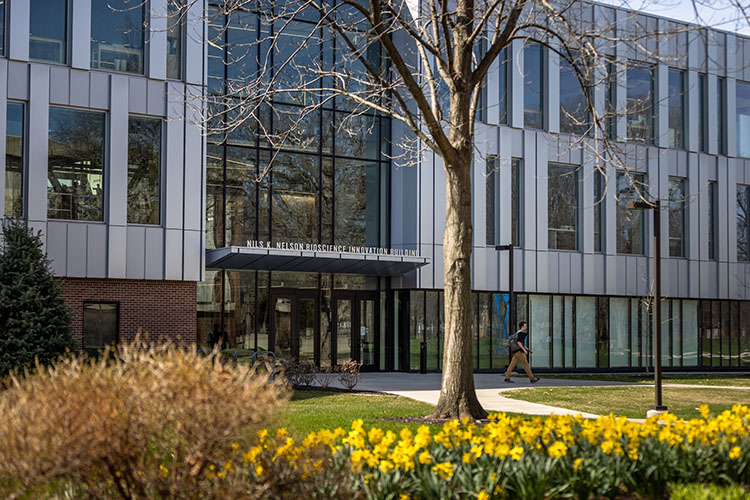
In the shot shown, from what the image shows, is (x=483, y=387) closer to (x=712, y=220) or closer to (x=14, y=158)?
(x=14, y=158)

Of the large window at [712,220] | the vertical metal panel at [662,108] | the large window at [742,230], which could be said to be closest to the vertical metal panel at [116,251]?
the vertical metal panel at [662,108]

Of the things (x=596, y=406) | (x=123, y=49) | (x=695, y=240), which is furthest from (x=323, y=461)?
(x=695, y=240)

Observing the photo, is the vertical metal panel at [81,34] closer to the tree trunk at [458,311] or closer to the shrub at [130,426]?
the tree trunk at [458,311]

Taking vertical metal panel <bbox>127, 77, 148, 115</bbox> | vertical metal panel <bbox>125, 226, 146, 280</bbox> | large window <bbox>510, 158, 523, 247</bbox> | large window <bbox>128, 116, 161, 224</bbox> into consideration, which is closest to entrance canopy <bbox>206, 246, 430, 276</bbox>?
vertical metal panel <bbox>125, 226, 146, 280</bbox>

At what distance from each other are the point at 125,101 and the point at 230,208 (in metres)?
4.78

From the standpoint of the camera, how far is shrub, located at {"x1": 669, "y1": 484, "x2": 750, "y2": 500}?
6871 mm

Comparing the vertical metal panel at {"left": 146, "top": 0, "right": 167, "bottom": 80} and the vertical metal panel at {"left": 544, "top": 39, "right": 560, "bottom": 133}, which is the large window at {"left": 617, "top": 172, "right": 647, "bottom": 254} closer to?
the vertical metal panel at {"left": 544, "top": 39, "right": 560, "bottom": 133}

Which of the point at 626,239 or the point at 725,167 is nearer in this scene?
the point at 626,239

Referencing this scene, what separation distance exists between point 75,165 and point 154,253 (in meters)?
3.16

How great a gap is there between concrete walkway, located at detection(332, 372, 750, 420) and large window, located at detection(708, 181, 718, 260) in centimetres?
1206

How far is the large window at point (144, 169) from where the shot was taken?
2491cm

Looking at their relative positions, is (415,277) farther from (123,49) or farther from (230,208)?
(123,49)

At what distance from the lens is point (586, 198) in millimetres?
33312

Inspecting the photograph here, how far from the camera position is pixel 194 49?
25.8 metres
